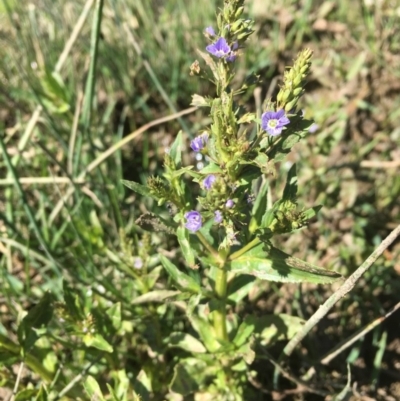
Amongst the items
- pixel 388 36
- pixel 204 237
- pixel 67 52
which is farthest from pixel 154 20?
pixel 204 237

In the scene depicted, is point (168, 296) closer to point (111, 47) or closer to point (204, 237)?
point (204, 237)

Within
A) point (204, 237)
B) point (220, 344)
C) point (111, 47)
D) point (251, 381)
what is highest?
point (111, 47)

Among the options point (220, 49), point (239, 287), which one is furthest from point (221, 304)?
point (220, 49)

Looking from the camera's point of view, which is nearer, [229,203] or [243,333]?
[229,203]

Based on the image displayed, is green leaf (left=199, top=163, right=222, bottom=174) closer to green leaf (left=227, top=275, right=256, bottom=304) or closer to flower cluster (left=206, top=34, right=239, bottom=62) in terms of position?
flower cluster (left=206, top=34, right=239, bottom=62)

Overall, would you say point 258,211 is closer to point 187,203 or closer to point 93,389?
point 187,203

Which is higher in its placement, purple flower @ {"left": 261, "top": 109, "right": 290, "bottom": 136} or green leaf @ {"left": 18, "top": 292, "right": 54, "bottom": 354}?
purple flower @ {"left": 261, "top": 109, "right": 290, "bottom": 136}

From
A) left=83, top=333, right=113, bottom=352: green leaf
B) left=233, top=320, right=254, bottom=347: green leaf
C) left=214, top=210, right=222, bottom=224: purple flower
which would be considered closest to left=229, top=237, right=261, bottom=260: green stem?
left=214, top=210, right=222, bottom=224: purple flower
